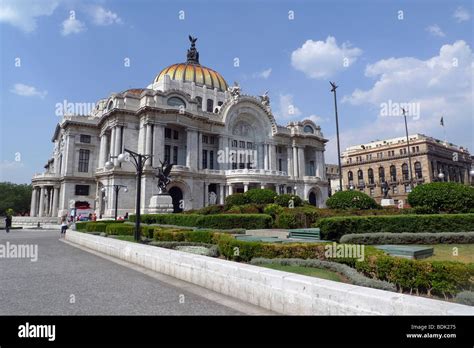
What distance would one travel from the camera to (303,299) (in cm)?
536

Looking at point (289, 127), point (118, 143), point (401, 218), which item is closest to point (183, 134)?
point (118, 143)

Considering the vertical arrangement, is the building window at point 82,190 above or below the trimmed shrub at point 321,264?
above

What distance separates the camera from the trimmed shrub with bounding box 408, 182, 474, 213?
728 inches

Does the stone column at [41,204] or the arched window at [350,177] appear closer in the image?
the stone column at [41,204]

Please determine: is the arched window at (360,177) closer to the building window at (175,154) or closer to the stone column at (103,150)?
the building window at (175,154)

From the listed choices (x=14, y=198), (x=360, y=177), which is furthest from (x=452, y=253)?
(x=14, y=198)

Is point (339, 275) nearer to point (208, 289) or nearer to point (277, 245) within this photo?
point (277, 245)

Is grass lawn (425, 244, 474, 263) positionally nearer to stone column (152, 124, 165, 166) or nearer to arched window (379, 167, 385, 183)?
stone column (152, 124, 165, 166)

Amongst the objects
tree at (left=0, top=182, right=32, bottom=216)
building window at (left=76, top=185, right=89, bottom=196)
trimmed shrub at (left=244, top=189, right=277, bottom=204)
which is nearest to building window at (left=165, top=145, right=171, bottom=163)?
building window at (left=76, top=185, right=89, bottom=196)

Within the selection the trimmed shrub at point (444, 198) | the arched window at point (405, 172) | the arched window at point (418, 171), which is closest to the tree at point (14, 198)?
the trimmed shrub at point (444, 198)

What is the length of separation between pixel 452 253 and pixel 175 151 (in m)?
43.2

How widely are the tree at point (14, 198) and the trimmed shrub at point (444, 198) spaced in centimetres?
8893

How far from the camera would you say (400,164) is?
70.4 metres

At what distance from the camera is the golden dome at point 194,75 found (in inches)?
2437
